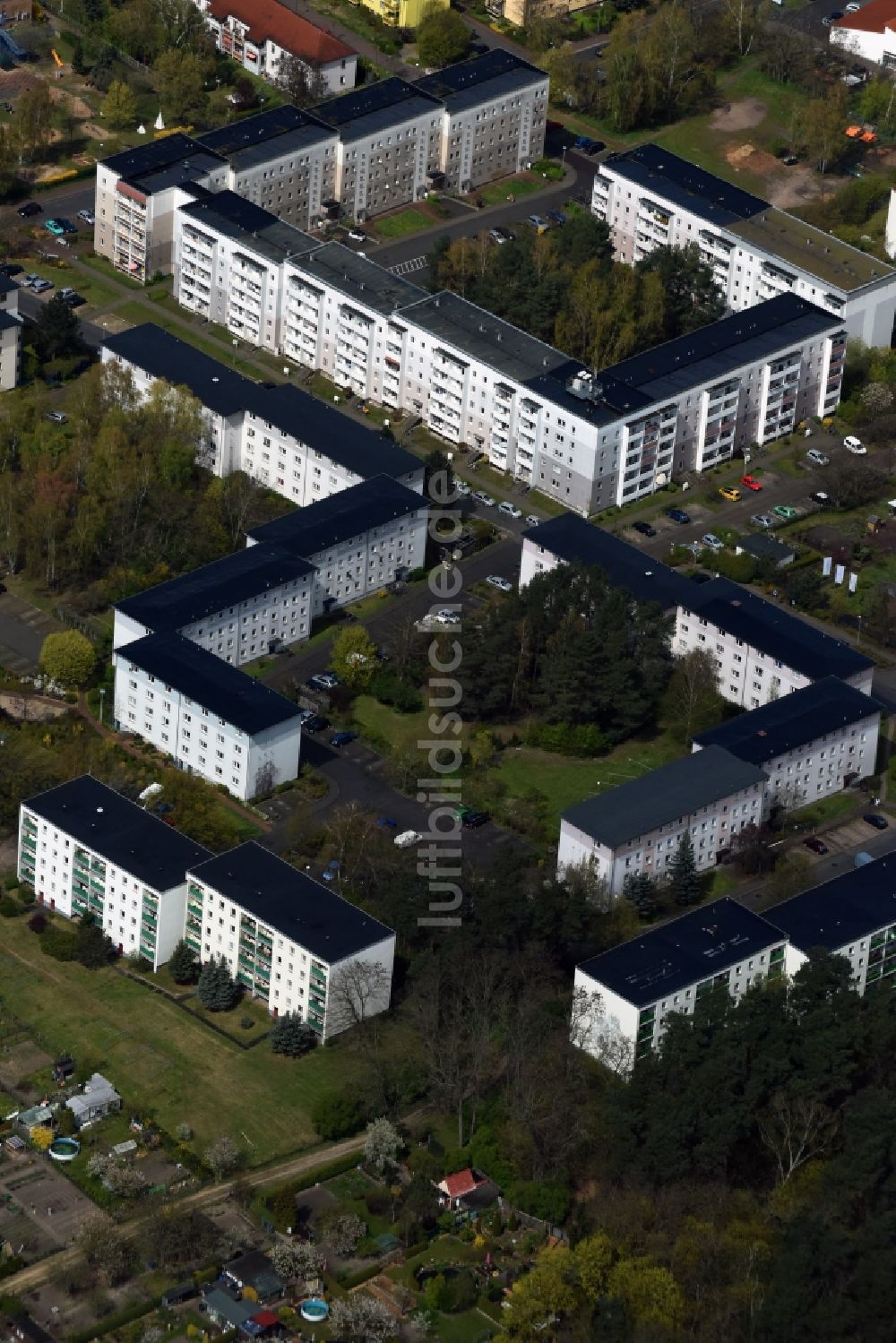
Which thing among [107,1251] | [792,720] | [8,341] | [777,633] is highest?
[777,633]

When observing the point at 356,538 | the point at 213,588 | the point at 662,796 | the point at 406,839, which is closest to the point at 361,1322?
the point at 406,839

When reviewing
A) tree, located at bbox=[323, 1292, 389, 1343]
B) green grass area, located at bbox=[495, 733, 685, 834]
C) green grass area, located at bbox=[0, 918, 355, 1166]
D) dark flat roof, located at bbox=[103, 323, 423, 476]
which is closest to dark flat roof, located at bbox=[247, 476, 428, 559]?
dark flat roof, located at bbox=[103, 323, 423, 476]

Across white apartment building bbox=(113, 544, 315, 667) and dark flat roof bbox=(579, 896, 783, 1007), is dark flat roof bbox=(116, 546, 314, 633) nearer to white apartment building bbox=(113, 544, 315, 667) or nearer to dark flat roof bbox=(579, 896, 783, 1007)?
white apartment building bbox=(113, 544, 315, 667)

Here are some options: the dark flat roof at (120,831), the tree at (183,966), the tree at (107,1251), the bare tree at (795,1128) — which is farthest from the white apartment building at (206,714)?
the bare tree at (795,1128)

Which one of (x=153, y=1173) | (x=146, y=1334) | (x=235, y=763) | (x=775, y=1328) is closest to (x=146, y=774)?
(x=235, y=763)

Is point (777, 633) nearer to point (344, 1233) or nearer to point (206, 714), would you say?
point (206, 714)

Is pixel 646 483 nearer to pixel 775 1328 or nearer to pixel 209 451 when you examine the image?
pixel 209 451
